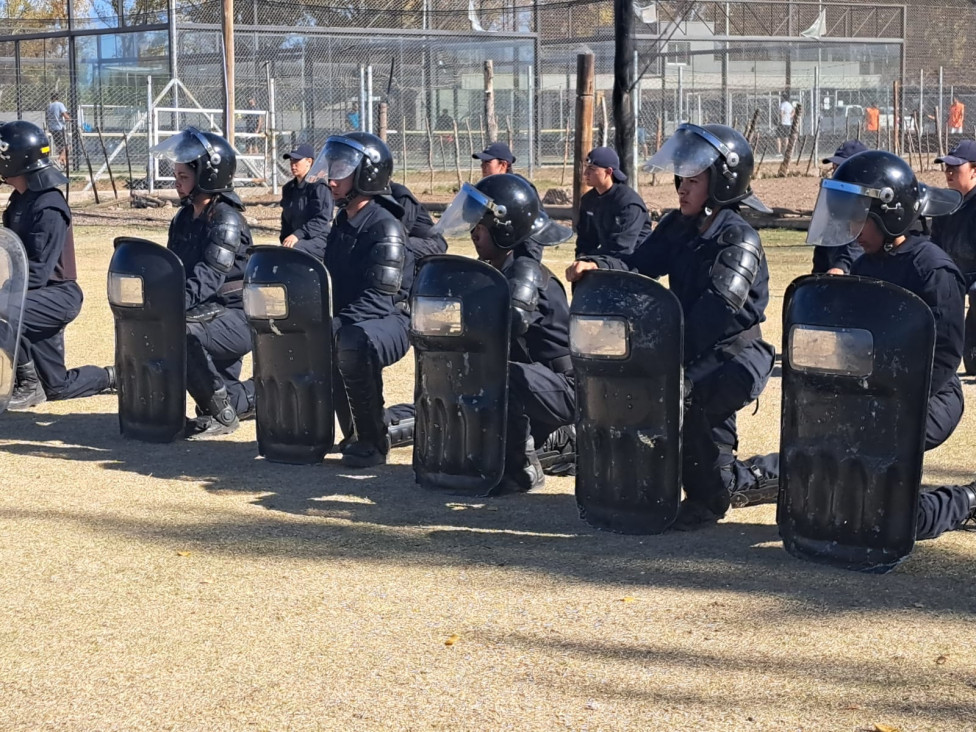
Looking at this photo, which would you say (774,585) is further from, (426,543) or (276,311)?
(276,311)

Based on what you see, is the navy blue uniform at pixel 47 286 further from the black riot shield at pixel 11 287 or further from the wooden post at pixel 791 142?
the wooden post at pixel 791 142

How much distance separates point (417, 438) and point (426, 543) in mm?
959

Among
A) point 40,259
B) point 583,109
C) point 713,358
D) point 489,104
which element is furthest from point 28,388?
point 489,104

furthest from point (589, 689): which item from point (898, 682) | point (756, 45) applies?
point (756, 45)

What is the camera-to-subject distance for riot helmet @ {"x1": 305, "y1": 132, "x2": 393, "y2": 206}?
24.6 ft

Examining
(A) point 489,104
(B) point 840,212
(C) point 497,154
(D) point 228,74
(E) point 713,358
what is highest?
(D) point 228,74

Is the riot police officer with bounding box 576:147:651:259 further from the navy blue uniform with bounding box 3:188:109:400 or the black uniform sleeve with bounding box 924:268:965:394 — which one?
the black uniform sleeve with bounding box 924:268:965:394

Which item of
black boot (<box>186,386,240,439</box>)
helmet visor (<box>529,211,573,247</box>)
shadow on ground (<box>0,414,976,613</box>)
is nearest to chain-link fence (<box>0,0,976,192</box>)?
black boot (<box>186,386,240,439</box>)

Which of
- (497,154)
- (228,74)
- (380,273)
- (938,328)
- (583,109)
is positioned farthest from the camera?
(228,74)

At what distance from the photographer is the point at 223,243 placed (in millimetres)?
8102

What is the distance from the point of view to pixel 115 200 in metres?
25.7

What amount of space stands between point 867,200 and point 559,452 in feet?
7.76

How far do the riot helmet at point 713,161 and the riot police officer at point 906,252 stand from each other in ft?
1.93

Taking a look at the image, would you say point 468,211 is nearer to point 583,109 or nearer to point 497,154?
point 497,154
